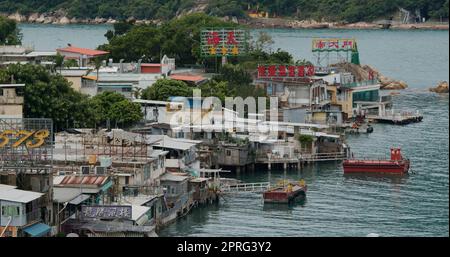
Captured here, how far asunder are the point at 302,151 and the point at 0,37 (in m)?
19.4

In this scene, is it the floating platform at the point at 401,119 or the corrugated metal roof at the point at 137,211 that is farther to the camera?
the floating platform at the point at 401,119

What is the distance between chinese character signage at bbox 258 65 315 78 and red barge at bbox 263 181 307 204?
1570cm

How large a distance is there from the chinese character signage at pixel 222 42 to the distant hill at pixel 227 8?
5580 centimetres

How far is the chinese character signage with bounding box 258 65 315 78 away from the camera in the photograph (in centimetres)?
3959

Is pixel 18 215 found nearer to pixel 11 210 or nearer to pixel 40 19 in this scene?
pixel 11 210

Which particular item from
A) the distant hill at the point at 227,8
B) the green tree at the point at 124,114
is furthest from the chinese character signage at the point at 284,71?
the distant hill at the point at 227,8

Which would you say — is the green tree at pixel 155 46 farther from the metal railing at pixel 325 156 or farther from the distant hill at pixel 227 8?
the distant hill at pixel 227 8

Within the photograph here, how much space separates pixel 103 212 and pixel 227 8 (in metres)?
88.4

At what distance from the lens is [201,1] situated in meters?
112

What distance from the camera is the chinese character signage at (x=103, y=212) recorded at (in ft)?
58.1

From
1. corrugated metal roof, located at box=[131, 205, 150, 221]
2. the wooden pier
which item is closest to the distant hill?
the wooden pier

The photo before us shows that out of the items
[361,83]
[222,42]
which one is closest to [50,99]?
[222,42]

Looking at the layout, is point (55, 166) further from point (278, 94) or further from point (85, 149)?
point (278, 94)
